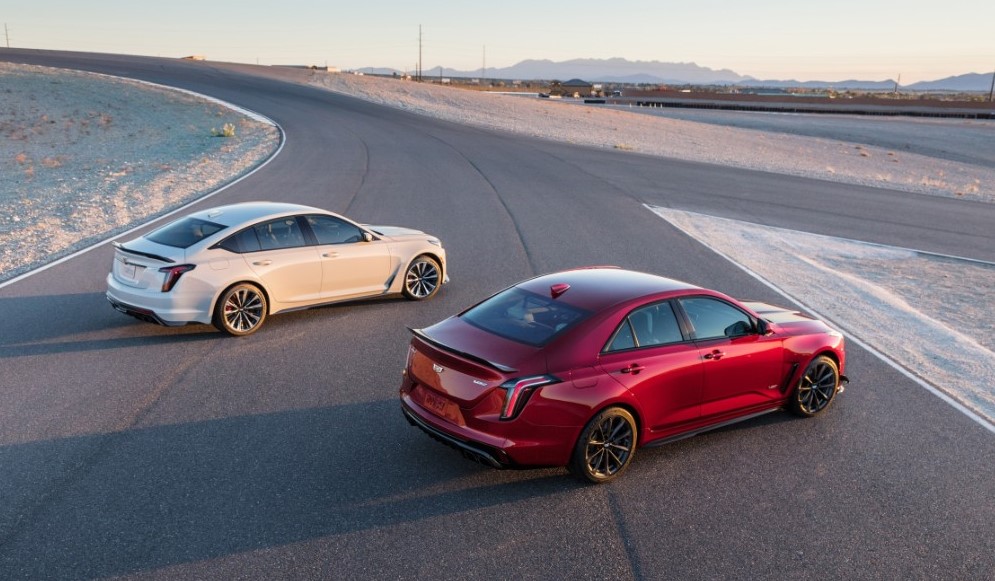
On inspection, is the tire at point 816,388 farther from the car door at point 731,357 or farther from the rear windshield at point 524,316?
the rear windshield at point 524,316

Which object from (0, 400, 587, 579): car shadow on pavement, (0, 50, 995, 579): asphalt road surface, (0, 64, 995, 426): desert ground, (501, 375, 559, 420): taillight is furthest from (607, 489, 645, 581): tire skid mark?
(0, 64, 995, 426): desert ground

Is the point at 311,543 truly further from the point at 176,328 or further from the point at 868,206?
the point at 868,206

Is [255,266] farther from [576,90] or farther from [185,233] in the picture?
[576,90]

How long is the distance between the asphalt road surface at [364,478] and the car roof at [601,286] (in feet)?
4.73

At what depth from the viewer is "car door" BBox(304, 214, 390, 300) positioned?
10781mm

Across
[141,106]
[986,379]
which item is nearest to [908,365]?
[986,379]

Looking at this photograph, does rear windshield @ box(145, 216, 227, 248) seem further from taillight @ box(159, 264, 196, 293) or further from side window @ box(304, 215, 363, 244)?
side window @ box(304, 215, 363, 244)

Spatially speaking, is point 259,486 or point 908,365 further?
point 908,365

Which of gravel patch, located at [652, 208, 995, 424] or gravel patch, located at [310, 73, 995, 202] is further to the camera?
gravel patch, located at [310, 73, 995, 202]

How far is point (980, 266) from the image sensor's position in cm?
1711

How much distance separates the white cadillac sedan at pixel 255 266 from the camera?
9.52m

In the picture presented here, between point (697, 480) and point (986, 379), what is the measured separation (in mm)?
5086

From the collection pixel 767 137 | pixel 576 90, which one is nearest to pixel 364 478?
pixel 767 137

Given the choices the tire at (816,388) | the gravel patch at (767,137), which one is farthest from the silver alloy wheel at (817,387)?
the gravel patch at (767,137)
